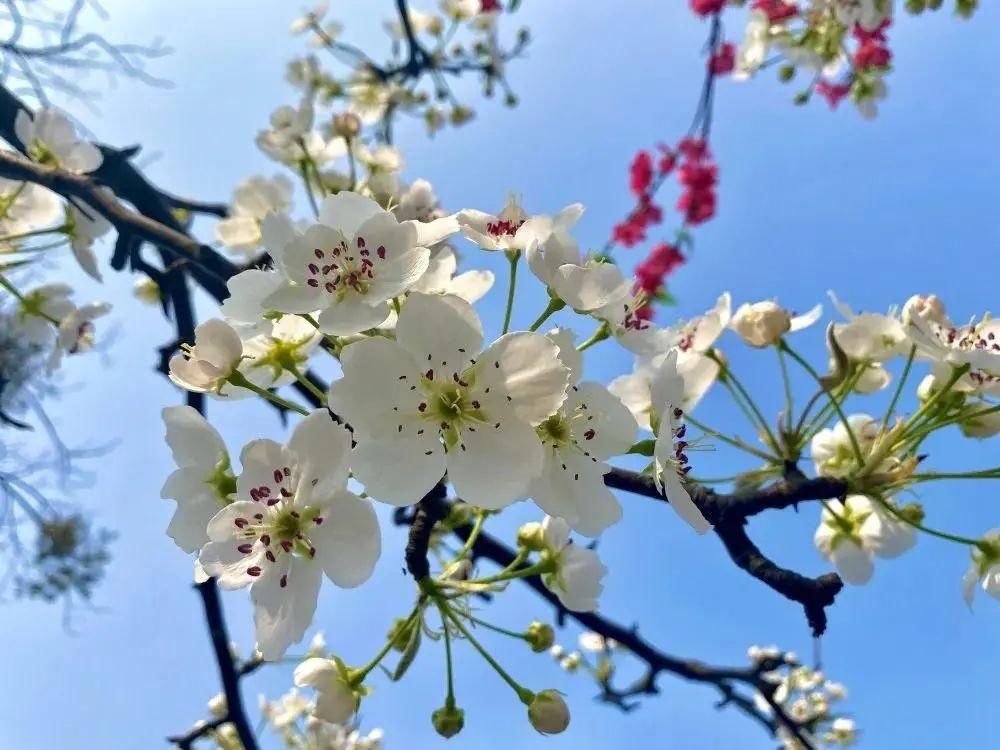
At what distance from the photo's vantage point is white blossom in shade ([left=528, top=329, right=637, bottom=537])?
1.39 metres

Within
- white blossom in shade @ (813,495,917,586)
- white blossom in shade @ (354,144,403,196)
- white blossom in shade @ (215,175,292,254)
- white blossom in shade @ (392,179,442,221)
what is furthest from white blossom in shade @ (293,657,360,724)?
white blossom in shade @ (354,144,403,196)

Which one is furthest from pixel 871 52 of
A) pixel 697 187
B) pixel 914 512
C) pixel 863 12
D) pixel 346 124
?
pixel 914 512

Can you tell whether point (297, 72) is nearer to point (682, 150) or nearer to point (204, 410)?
point (682, 150)

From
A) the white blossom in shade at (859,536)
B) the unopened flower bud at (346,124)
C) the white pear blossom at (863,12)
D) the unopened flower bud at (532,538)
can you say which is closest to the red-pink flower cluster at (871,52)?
the white pear blossom at (863,12)

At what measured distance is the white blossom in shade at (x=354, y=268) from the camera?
138 centimetres

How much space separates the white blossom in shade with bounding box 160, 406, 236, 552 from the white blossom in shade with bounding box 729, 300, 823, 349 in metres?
1.49

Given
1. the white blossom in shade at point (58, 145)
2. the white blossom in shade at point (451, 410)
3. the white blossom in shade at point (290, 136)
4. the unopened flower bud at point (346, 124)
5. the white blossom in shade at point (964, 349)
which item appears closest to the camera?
the white blossom in shade at point (451, 410)

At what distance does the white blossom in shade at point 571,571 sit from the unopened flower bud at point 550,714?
25 cm

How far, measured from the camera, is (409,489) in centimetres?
129

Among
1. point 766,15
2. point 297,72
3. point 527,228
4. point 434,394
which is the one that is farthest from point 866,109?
point 434,394

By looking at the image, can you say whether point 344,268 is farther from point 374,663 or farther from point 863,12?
point 863,12

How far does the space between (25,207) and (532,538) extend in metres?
2.13

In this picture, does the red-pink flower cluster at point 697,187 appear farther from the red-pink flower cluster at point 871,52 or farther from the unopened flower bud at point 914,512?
the unopened flower bud at point 914,512

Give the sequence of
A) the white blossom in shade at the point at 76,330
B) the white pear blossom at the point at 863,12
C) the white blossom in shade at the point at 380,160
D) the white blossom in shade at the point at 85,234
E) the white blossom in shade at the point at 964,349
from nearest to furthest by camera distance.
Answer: the white blossom in shade at the point at 964,349 < the white blossom in shade at the point at 85,234 < the white blossom in shade at the point at 76,330 < the white blossom in shade at the point at 380,160 < the white pear blossom at the point at 863,12
